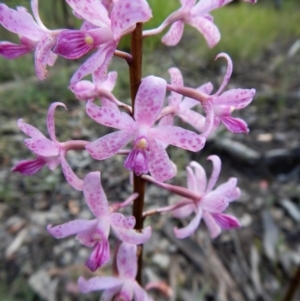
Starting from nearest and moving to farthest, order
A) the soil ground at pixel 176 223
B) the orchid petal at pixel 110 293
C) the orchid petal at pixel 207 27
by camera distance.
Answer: the orchid petal at pixel 207 27 < the orchid petal at pixel 110 293 < the soil ground at pixel 176 223

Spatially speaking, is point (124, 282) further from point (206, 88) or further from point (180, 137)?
point (206, 88)

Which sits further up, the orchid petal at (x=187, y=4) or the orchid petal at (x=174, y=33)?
the orchid petal at (x=187, y=4)

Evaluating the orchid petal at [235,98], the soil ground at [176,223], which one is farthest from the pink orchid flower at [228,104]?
the soil ground at [176,223]

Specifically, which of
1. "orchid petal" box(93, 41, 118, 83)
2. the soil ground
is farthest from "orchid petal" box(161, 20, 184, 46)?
the soil ground

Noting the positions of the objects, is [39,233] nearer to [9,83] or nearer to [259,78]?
[9,83]

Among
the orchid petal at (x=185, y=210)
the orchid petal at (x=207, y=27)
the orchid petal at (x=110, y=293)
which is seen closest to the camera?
the orchid petal at (x=207, y=27)

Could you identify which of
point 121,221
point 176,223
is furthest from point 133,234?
point 176,223

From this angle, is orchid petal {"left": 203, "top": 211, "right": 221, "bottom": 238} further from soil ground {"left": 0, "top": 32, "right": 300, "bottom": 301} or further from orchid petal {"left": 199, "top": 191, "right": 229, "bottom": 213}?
soil ground {"left": 0, "top": 32, "right": 300, "bottom": 301}

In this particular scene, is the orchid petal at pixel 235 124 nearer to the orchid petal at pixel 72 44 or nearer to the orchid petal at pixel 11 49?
the orchid petal at pixel 72 44
